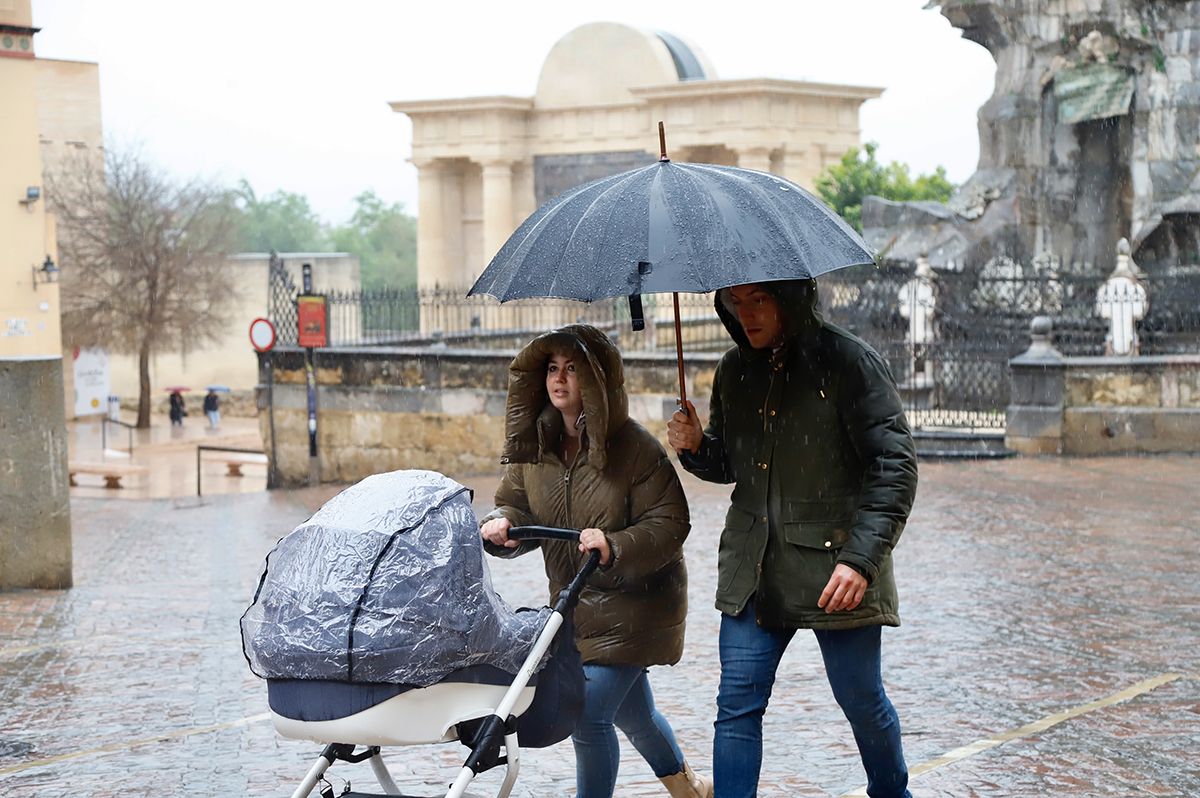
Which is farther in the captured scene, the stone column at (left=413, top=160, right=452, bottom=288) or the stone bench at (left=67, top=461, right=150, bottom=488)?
the stone column at (left=413, top=160, right=452, bottom=288)

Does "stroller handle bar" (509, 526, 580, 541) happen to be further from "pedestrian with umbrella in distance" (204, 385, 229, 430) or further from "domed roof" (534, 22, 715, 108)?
"domed roof" (534, 22, 715, 108)

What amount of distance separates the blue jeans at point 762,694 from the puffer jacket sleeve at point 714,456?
17.8 inches

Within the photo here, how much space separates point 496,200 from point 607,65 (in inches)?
199

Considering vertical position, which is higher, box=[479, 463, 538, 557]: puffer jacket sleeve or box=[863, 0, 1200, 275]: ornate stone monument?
box=[863, 0, 1200, 275]: ornate stone monument

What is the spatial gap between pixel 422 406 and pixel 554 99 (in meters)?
26.1

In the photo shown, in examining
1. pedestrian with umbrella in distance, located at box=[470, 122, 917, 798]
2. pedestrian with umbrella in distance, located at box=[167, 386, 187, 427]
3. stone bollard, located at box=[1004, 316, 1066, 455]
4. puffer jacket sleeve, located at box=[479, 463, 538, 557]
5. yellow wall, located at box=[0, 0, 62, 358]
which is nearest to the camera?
pedestrian with umbrella in distance, located at box=[470, 122, 917, 798]

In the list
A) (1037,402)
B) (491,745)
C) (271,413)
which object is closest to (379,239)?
(271,413)

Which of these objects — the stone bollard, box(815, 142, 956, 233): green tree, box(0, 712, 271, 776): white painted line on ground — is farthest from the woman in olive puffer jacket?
box(815, 142, 956, 233): green tree

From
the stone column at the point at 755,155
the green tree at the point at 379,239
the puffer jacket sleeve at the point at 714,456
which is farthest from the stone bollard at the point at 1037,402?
the green tree at the point at 379,239

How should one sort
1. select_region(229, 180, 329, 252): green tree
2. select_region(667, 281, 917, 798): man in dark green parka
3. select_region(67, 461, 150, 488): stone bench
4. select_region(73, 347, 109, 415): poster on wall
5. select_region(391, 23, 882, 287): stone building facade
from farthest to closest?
1. select_region(229, 180, 329, 252): green tree
2. select_region(391, 23, 882, 287): stone building facade
3. select_region(73, 347, 109, 415): poster on wall
4. select_region(67, 461, 150, 488): stone bench
5. select_region(667, 281, 917, 798): man in dark green parka

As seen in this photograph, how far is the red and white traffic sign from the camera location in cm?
2225

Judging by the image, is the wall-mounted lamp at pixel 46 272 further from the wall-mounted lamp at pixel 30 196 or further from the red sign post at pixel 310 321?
the red sign post at pixel 310 321

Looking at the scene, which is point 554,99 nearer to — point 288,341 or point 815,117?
point 815,117

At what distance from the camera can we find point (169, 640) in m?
9.23
